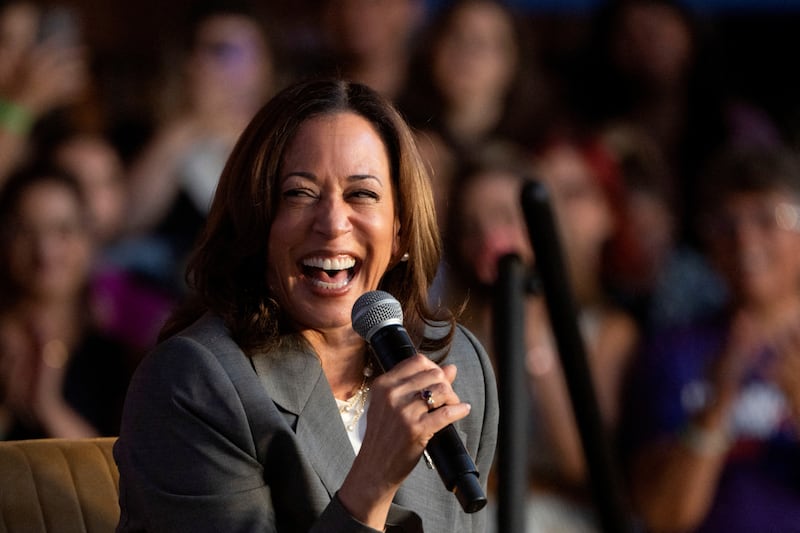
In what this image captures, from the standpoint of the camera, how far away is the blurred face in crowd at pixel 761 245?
146 inches

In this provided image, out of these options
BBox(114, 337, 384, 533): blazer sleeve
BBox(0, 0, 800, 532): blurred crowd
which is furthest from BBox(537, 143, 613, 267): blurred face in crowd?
BBox(114, 337, 384, 533): blazer sleeve

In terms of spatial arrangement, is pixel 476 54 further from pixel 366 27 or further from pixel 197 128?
pixel 197 128

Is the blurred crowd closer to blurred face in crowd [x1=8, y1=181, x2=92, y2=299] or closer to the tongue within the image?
blurred face in crowd [x1=8, y1=181, x2=92, y2=299]

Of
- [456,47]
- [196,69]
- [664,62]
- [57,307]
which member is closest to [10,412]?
[57,307]

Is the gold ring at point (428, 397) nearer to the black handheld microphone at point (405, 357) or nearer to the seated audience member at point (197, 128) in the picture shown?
the black handheld microphone at point (405, 357)

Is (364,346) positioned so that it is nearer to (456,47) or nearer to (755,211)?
(755,211)

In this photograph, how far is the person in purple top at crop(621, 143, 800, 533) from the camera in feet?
12.0

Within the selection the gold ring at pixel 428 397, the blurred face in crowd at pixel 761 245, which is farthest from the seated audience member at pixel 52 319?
the gold ring at pixel 428 397

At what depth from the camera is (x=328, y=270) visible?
6.63 feet

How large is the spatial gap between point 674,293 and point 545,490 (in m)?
0.94

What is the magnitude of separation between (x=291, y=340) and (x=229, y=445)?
21cm

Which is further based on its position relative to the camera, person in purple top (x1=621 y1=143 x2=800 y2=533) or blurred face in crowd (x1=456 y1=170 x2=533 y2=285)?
blurred face in crowd (x1=456 y1=170 x2=533 y2=285)

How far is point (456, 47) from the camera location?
14.8 ft

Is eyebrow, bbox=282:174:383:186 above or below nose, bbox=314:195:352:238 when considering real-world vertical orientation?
above
